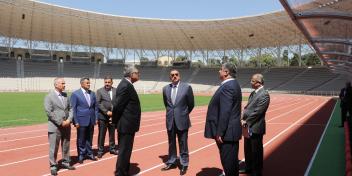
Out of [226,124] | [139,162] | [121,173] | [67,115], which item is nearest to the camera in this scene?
[226,124]

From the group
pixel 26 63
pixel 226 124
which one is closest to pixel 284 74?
pixel 26 63

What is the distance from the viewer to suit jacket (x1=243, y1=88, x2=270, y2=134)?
21.4 feet

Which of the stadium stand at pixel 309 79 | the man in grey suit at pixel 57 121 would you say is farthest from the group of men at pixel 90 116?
the stadium stand at pixel 309 79

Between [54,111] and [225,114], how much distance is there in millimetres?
3447

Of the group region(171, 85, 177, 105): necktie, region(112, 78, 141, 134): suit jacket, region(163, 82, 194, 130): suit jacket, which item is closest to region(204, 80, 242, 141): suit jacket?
region(112, 78, 141, 134): suit jacket

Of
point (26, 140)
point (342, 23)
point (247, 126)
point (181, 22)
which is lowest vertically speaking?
point (26, 140)

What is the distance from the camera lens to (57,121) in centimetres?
709

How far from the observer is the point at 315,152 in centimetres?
905

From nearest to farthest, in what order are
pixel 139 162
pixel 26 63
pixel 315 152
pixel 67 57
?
pixel 139 162, pixel 315 152, pixel 26 63, pixel 67 57

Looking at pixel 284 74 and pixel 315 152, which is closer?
pixel 315 152

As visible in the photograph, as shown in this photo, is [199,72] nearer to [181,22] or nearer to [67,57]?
[181,22]

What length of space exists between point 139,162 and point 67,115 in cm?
177

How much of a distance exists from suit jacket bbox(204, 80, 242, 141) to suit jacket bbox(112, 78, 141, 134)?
1513 millimetres

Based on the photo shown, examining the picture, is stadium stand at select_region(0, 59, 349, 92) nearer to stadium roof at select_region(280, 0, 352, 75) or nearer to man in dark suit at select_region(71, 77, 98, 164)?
stadium roof at select_region(280, 0, 352, 75)
